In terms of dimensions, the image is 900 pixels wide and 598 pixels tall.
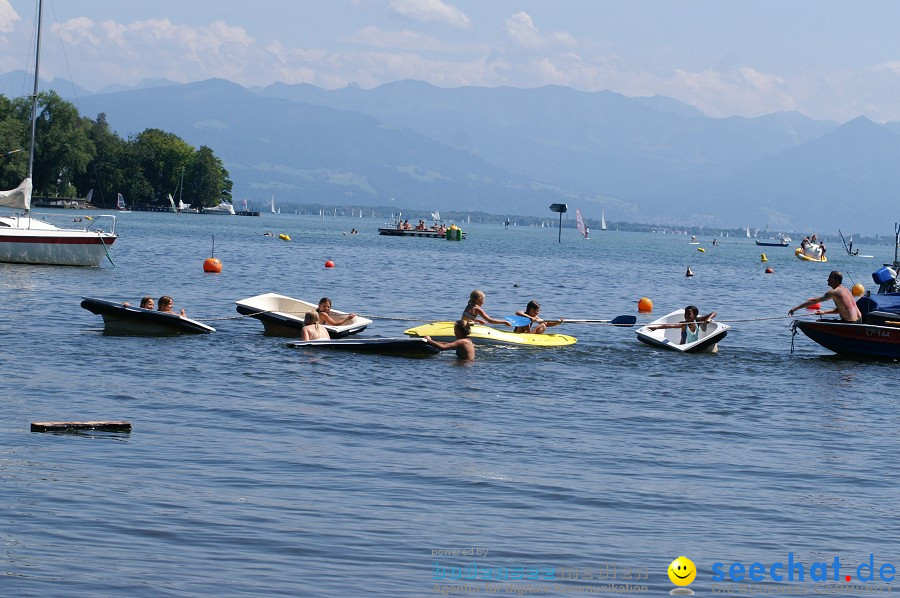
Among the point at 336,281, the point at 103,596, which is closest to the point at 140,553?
the point at 103,596

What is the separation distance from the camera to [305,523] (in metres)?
12.6

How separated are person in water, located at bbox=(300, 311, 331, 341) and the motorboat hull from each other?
38.8ft

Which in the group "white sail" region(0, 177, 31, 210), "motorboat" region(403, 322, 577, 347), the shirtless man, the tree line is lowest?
"motorboat" region(403, 322, 577, 347)

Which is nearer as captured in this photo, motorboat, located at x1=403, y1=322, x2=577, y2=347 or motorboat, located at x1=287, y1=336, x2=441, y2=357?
motorboat, located at x1=287, y1=336, x2=441, y2=357

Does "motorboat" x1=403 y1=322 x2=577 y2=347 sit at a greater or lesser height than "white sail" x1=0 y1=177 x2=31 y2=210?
lesser

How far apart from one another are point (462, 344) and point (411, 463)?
434 inches

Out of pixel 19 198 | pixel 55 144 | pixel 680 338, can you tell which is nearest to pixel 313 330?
pixel 680 338

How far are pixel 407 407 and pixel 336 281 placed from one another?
3818 cm

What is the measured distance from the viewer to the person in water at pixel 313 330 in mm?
27531

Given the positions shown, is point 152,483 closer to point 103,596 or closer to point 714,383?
point 103,596

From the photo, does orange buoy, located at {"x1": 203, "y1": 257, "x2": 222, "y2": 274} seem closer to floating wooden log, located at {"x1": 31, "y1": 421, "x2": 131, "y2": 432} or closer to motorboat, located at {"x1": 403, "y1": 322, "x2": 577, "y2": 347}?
motorboat, located at {"x1": 403, "y1": 322, "x2": 577, "y2": 347}

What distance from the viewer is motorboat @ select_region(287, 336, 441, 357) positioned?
26547 mm

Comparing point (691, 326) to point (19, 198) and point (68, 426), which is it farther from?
point (19, 198)

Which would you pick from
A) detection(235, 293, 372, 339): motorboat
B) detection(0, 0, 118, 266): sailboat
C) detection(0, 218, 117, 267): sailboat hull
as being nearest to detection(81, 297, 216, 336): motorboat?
detection(235, 293, 372, 339): motorboat
